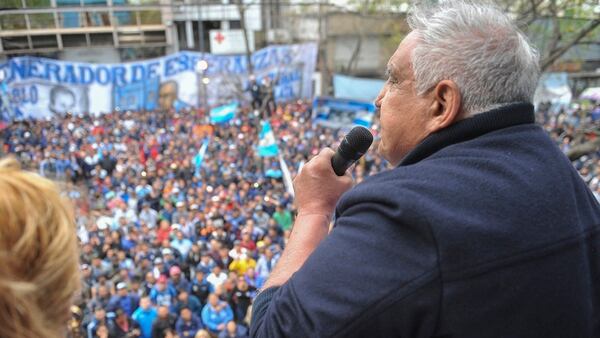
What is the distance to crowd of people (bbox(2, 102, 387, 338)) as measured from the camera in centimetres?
656

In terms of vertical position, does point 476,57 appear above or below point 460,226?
above

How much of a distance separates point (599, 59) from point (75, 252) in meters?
15.5

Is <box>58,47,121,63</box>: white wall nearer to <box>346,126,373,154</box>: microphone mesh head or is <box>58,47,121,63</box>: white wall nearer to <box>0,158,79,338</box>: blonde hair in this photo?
<box>346,126,373,154</box>: microphone mesh head

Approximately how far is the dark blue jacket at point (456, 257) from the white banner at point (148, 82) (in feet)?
58.8

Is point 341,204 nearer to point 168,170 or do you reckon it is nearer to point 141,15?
point 168,170

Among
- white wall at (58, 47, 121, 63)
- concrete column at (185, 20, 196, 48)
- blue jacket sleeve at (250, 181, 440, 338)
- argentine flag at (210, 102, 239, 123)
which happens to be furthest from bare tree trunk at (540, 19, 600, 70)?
concrete column at (185, 20, 196, 48)

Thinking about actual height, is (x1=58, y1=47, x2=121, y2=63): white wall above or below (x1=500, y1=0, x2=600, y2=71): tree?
below

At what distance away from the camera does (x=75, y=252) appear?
0.92m

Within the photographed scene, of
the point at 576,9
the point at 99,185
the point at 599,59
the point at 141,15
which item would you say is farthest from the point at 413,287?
the point at 141,15

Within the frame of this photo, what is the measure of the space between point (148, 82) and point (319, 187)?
→ 19.6 m

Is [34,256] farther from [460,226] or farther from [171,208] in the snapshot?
[171,208]

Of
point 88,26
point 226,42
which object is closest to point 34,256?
point 88,26

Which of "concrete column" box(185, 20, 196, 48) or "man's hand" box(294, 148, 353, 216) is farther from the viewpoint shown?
"concrete column" box(185, 20, 196, 48)

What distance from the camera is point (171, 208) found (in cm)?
1069
